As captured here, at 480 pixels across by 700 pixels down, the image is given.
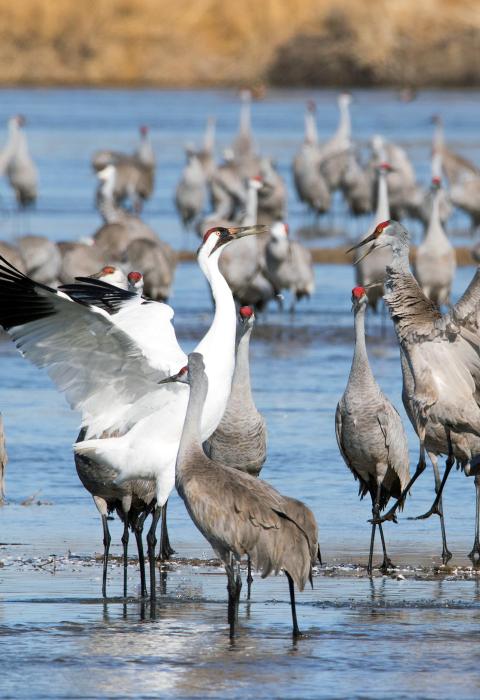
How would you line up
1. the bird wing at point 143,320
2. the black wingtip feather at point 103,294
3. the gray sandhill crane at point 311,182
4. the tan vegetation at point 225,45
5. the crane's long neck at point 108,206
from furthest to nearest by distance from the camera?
the tan vegetation at point 225,45
the gray sandhill crane at point 311,182
the crane's long neck at point 108,206
the black wingtip feather at point 103,294
the bird wing at point 143,320

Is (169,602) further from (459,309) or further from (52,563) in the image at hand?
(459,309)

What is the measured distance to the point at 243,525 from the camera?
705 cm

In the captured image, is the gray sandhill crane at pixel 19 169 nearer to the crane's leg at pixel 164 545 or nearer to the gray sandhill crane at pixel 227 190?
the gray sandhill crane at pixel 227 190

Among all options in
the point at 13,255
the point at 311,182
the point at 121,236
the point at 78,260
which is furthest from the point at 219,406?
the point at 311,182

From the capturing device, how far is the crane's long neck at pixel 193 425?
732 cm

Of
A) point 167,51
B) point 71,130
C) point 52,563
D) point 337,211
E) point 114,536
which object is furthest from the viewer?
point 167,51

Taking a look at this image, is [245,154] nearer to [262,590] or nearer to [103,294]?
[103,294]

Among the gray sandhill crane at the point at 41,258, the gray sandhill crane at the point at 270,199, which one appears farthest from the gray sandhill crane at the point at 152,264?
the gray sandhill crane at the point at 270,199

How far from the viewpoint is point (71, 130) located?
43250mm

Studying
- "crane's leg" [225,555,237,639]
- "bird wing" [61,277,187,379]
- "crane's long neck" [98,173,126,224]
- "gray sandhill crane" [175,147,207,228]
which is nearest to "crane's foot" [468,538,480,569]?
"bird wing" [61,277,187,379]

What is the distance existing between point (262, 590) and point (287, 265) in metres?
9.94

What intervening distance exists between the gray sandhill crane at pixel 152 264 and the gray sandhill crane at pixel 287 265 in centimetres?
116

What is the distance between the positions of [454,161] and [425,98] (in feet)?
128

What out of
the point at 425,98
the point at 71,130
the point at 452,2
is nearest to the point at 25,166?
the point at 71,130
